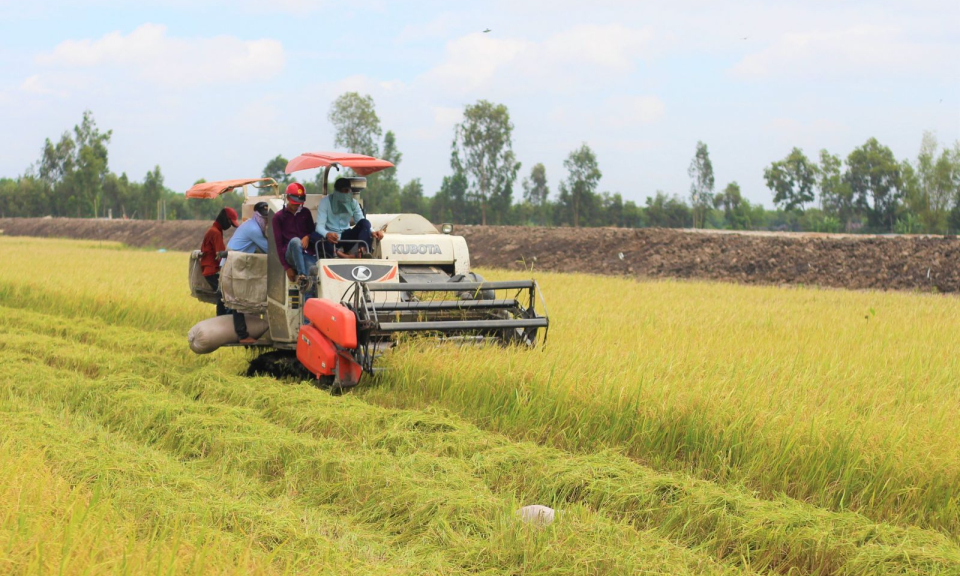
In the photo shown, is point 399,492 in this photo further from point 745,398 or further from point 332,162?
point 332,162

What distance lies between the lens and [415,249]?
354 inches

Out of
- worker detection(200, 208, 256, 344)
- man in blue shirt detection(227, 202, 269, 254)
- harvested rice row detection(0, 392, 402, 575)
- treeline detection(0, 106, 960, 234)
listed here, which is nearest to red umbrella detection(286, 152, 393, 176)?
man in blue shirt detection(227, 202, 269, 254)

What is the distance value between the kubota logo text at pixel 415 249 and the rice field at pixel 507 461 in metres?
1.54

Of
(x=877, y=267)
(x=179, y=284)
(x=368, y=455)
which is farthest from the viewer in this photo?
(x=877, y=267)

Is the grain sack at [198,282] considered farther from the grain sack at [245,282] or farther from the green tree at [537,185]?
the green tree at [537,185]

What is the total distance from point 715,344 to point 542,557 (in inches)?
186

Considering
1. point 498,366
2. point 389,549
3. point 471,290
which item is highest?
point 471,290

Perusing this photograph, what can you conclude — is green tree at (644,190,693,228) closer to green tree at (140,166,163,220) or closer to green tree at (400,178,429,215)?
green tree at (400,178,429,215)

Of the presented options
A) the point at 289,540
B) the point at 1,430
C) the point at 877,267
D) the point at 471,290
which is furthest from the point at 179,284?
the point at 877,267

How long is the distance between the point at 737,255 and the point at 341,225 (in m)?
17.2

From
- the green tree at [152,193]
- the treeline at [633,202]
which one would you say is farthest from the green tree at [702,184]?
the green tree at [152,193]

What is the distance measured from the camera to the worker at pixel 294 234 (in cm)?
777

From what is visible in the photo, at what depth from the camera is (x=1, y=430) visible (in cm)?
561

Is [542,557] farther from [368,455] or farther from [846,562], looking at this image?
[368,455]
